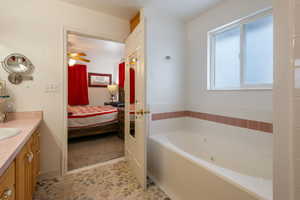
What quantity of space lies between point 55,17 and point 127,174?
7.68ft

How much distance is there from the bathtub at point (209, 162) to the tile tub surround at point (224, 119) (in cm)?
6

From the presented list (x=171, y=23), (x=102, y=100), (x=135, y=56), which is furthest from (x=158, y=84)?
(x=102, y=100)

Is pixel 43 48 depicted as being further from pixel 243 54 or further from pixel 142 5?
pixel 243 54

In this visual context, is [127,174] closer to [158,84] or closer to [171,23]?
[158,84]

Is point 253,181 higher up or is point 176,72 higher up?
point 176,72

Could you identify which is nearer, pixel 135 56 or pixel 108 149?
pixel 135 56

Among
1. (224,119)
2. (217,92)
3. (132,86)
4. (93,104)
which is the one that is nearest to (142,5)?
(132,86)

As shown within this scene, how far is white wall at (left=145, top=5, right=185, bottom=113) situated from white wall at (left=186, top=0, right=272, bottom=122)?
0.17 m

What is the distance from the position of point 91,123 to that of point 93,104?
2.22 meters

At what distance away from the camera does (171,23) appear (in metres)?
2.28

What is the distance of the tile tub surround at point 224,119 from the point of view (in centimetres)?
157

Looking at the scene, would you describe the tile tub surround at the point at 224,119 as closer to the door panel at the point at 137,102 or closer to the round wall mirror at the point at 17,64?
the door panel at the point at 137,102

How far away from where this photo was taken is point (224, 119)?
6.35ft

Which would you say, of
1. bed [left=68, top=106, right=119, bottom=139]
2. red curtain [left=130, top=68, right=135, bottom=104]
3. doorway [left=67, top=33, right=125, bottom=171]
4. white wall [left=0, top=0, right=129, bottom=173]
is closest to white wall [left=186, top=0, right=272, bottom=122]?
red curtain [left=130, top=68, right=135, bottom=104]
